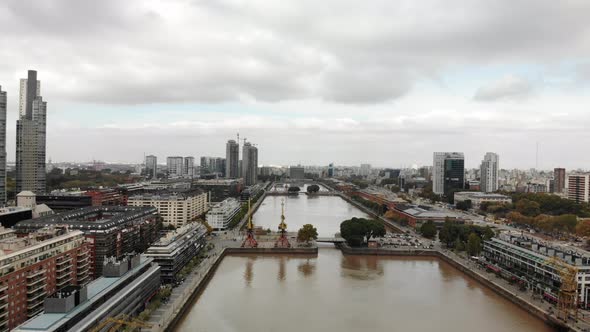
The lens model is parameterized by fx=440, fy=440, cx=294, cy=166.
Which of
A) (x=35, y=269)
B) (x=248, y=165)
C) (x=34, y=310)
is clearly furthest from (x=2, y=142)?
(x=248, y=165)

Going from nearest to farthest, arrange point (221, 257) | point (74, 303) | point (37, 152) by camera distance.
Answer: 1. point (74, 303)
2. point (221, 257)
3. point (37, 152)

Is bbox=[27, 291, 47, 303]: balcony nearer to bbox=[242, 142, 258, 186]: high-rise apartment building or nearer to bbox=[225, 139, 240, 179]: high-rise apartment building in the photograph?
bbox=[242, 142, 258, 186]: high-rise apartment building

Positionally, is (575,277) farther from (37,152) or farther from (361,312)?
(37,152)

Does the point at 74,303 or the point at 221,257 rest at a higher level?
the point at 74,303

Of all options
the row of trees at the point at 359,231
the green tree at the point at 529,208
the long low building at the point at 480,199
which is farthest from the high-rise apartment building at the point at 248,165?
the row of trees at the point at 359,231

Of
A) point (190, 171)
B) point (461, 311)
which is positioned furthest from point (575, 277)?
point (190, 171)

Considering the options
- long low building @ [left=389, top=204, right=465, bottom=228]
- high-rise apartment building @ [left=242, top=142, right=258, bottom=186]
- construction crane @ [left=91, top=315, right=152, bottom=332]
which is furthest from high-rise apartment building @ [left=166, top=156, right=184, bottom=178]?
construction crane @ [left=91, top=315, right=152, bottom=332]
